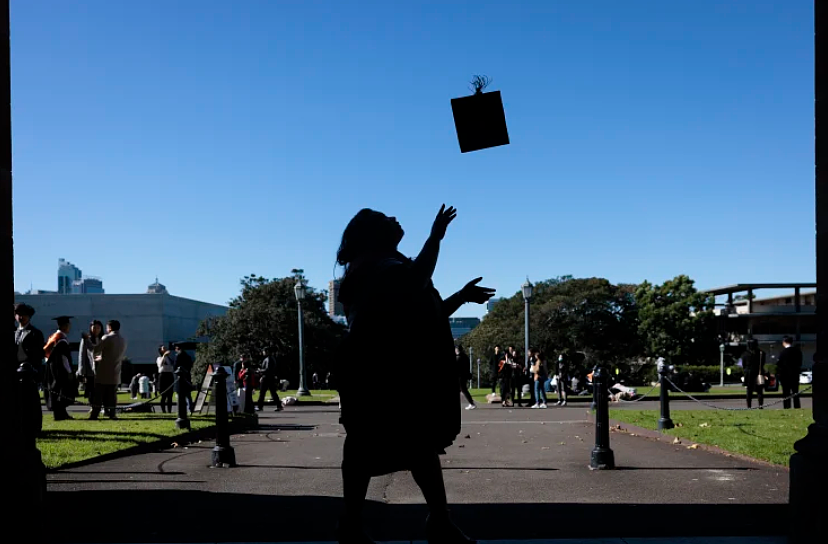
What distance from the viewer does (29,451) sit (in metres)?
5.10

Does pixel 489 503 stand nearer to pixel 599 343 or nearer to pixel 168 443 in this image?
pixel 168 443

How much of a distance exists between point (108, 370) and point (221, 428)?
7589mm

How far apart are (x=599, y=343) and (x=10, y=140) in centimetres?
6641

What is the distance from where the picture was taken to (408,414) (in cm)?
455

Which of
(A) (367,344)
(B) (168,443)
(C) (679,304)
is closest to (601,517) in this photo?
(A) (367,344)

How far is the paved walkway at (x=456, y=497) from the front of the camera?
581cm

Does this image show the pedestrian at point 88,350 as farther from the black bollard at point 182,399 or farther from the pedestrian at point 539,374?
the pedestrian at point 539,374

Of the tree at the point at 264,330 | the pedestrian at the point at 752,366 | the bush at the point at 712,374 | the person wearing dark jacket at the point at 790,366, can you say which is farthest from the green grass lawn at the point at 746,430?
the bush at the point at 712,374

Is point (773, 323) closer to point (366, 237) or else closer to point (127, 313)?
point (127, 313)

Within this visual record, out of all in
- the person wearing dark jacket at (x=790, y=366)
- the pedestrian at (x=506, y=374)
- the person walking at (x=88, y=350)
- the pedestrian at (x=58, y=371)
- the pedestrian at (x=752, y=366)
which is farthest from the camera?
the pedestrian at (x=506, y=374)

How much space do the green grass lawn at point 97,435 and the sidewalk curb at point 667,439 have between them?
267 inches

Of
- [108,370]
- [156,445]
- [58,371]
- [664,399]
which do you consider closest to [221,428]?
[156,445]

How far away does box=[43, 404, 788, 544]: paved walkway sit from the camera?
229 inches

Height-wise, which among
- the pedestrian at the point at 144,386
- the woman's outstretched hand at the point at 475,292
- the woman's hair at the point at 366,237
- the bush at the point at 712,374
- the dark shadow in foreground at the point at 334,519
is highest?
the woman's hair at the point at 366,237
